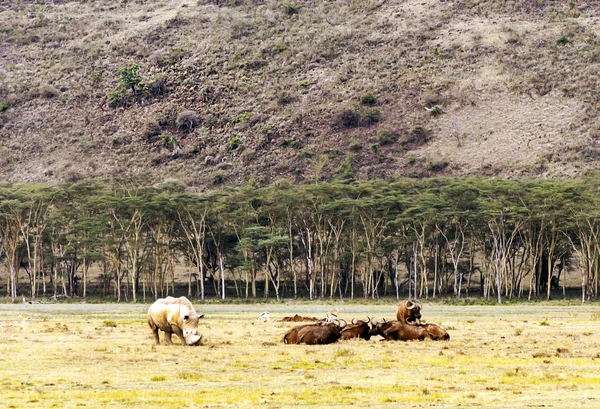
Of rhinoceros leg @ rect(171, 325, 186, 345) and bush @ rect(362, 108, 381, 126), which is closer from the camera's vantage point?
rhinoceros leg @ rect(171, 325, 186, 345)

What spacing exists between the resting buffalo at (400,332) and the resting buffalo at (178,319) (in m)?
6.37

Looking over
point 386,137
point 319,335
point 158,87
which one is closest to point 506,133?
point 386,137

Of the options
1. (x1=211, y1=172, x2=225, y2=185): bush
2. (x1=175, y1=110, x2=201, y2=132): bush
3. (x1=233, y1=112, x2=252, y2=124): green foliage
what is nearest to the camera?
(x1=211, y1=172, x2=225, y2=185): bush

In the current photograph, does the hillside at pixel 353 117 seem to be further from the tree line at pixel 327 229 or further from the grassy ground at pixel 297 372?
the grassy ground at pixel 297 372

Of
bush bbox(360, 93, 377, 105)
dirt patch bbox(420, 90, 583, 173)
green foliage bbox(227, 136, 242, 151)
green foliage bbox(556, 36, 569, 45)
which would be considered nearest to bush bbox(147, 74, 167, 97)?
green foliage bbox(227, 136, 242, 151)

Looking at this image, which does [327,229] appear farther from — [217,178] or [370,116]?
[370,116]

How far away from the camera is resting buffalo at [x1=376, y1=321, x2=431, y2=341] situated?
35969 millimetres

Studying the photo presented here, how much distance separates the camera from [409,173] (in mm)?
154000

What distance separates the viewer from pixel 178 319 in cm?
3372

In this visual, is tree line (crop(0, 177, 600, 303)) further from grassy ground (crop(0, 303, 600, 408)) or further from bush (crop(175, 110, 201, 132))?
bush (crop(175, 110, 201, 132))

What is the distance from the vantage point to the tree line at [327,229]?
91.6 meters

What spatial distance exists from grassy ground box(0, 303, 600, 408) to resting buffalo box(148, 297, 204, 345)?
607mm

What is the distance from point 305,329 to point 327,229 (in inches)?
2541

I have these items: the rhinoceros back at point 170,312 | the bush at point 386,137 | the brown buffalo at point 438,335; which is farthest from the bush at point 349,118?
the rhinoceros back at point 170,312
